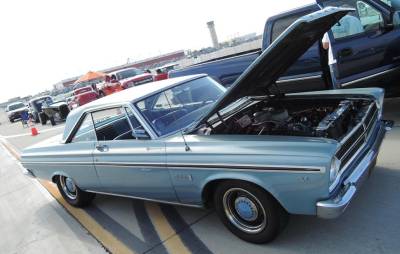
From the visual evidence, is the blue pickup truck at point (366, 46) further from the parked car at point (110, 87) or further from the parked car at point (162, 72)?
the parked car at point (110, 87)

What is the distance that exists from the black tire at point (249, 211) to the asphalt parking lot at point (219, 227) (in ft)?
0.40

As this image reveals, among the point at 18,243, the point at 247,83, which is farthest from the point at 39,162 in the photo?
the point at 247,83

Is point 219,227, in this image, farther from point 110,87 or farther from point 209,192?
point 110,87

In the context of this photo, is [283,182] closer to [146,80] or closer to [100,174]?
[100,174]

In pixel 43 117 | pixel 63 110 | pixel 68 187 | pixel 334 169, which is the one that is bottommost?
pixel 43 117

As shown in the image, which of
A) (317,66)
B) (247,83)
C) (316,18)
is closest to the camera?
(316,18)

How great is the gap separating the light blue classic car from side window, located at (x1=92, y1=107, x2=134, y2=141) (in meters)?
0.01

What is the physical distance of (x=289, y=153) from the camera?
10.1ft

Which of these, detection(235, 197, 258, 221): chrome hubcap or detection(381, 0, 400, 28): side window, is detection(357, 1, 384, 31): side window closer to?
detection(381, 0, 400, 28): side window

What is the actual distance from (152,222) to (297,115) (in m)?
2.04

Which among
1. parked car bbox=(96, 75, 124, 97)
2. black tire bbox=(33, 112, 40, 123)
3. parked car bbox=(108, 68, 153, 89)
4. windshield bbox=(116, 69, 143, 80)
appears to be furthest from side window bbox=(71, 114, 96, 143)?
black tire bbox=(33, 112, 40, 123)

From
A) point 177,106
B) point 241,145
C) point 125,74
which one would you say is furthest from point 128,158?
point 125,74

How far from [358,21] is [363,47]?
0.43m

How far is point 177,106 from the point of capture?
4.42 metres
